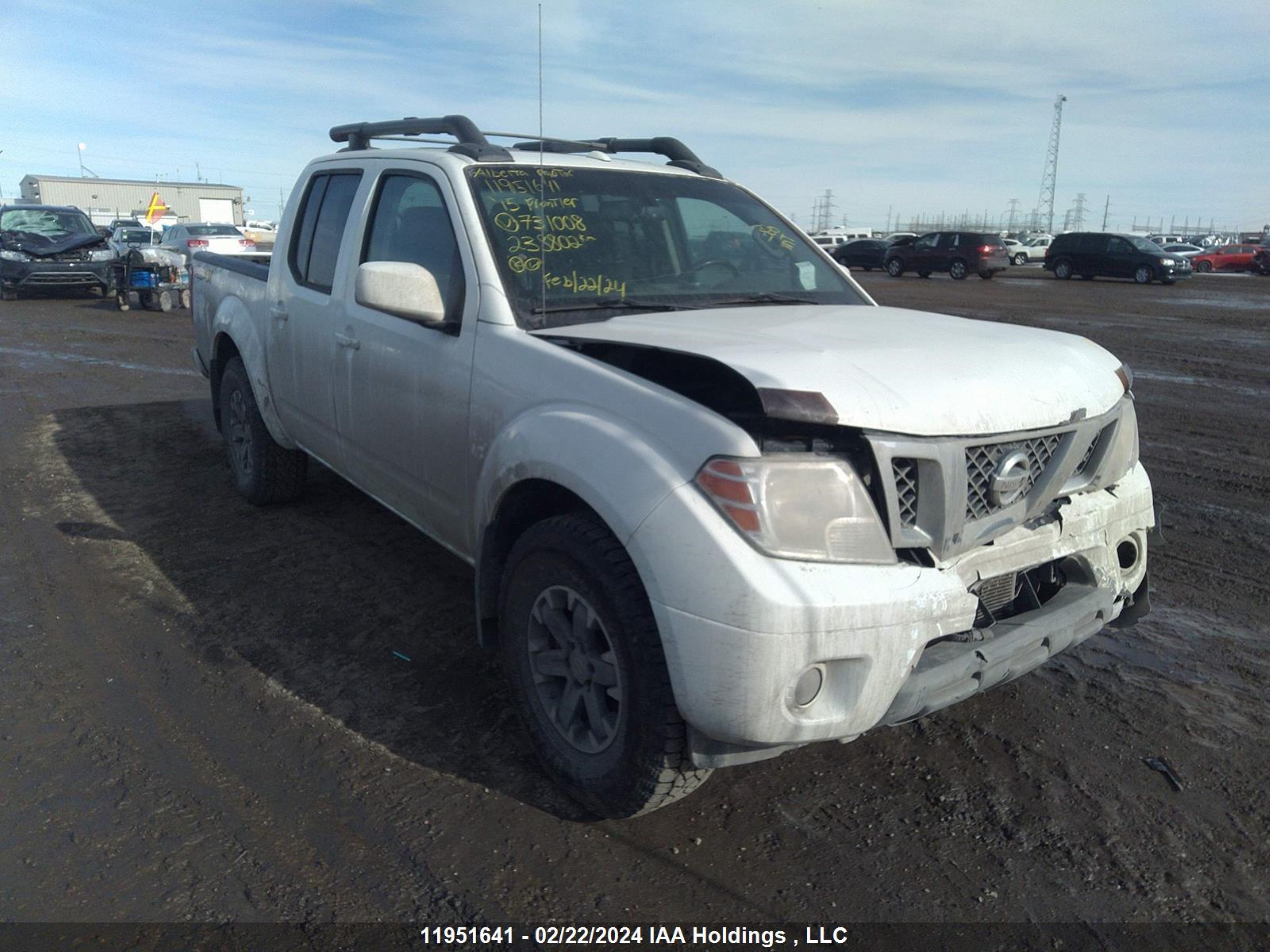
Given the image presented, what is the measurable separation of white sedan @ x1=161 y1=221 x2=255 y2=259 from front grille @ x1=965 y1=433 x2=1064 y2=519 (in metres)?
20.7

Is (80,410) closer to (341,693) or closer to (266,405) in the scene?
(266,405)

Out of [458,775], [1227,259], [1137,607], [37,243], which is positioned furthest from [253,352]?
[1227,259]

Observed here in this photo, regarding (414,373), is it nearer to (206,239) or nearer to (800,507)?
(800,507)

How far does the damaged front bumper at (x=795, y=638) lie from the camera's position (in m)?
2.33

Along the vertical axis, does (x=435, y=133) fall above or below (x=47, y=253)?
above

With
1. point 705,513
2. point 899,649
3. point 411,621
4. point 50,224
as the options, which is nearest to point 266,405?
point 411,621

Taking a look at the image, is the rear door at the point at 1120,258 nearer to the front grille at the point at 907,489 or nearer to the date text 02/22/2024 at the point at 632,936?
the front grille at the point at 907,489

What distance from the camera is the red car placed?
40.1m

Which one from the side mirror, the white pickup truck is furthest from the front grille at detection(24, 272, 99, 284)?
the side mirror

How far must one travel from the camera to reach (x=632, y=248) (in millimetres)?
3795

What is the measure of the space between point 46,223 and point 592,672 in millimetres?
21436

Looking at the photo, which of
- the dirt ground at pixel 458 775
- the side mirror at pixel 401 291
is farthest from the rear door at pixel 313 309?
the side mirror at pixel 401 291

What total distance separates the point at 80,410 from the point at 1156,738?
8.96m

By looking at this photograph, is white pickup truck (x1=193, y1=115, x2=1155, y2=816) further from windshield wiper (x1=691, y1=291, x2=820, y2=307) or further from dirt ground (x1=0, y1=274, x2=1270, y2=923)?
dirt ground (x1=0, y1=274, x2=1270, y2=923)
